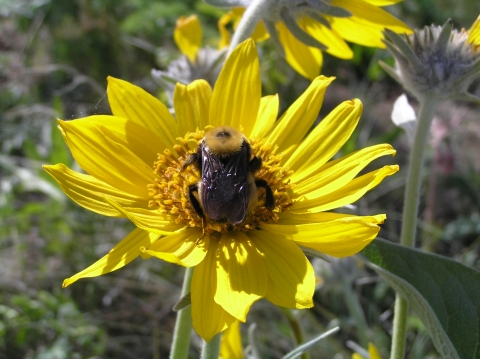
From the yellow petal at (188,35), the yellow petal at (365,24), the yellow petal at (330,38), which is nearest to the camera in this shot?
the yellow petal at (365,24)

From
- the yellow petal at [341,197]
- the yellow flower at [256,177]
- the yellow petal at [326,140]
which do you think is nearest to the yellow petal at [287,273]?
the yellow flower at [256,177]

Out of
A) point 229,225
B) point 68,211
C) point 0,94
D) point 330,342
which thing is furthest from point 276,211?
point 0,94

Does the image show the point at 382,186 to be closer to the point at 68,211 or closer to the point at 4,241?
the point at 68,211

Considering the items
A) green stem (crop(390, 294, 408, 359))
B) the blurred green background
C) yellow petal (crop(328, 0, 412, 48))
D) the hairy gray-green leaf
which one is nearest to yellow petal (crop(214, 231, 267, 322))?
the hairy gray-green leaf

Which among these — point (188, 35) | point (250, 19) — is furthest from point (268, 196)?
point (188, 35)

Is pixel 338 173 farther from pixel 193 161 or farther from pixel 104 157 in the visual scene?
pixel 104 157

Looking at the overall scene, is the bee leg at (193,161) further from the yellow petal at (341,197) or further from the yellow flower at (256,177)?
the yellow petal at (341,197)

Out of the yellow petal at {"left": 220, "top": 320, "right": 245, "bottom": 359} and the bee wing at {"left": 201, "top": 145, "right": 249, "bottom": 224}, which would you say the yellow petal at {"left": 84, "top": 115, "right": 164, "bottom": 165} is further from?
the yellow petal at {"left": 220, "top": 320, "right": 245, "bottom": 359}
